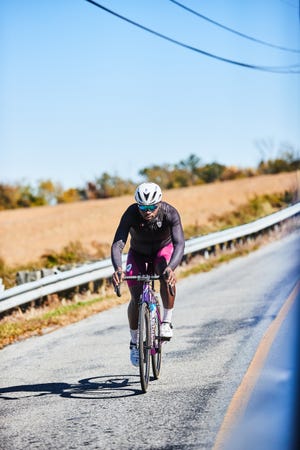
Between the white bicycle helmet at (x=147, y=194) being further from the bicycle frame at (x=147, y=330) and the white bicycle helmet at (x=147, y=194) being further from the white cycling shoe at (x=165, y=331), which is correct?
the white cycling shoe at (x=165, y=331)

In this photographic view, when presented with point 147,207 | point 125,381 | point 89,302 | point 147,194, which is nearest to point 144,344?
point 125,381

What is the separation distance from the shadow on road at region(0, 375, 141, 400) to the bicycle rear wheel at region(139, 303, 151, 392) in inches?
9.0

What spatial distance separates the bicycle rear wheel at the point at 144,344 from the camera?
23.8ft

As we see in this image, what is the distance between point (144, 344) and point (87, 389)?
820mm

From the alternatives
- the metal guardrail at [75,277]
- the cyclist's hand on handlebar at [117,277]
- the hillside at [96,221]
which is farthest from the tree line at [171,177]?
the cyclist's hand on handlebar at [117,277]

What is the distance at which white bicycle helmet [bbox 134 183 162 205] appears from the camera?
7.44 meters

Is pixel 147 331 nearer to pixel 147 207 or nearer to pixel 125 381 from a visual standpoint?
pixel 125 381

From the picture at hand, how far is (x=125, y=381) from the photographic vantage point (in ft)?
26.4

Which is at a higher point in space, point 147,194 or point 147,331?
point 147,194

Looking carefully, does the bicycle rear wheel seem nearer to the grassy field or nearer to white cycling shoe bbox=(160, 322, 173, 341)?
white cycling shoe bbox=(160, 322, 173, 341)

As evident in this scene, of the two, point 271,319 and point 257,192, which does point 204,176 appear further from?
point 271,319

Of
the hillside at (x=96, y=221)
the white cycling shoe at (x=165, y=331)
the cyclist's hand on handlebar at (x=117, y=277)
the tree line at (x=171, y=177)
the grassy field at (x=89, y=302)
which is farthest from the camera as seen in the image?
the tree line at (x=171, y=177)

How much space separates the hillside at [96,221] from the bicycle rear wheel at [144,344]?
20007mm

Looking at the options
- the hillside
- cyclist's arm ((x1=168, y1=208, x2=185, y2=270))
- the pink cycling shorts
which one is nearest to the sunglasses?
cyclist's arm ((x1=168, y1=208, x2=185, y2=270))
